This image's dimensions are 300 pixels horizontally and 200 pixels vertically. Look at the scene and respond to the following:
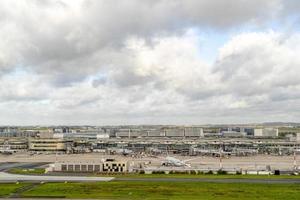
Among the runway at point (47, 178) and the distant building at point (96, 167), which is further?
the distant building at point (96, 167)

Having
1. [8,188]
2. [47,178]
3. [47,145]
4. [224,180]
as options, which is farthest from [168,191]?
[47,145]

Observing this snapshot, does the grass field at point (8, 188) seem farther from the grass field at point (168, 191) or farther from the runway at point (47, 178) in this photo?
the runway at point (47, 178)

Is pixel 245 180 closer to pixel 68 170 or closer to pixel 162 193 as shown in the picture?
pixel 162 193

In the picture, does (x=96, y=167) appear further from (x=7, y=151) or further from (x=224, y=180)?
(x=7, y=151)

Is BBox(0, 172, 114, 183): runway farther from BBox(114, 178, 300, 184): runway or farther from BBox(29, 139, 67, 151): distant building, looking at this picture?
BBox(29, 139, 67, 151): distant building

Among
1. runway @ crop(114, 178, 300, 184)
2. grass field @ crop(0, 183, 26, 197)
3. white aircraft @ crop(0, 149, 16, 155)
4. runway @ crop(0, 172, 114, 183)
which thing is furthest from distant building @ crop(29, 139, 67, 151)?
grass field @ crop(0, 183, 26, 197)

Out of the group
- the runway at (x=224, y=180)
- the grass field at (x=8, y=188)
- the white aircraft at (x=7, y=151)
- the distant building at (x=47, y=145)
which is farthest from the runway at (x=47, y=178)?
the distant building at (x=47, y=145)
